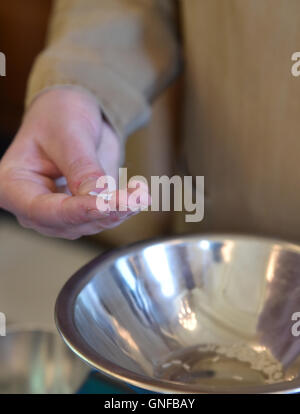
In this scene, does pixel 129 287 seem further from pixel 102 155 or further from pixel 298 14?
pixel 298 14

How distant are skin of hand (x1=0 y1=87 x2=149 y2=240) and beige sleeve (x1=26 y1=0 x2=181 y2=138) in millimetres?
18

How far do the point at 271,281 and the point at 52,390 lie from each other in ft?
0.65

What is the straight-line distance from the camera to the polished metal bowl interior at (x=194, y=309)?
0.34 meters

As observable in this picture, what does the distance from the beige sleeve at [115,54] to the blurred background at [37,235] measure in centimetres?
18

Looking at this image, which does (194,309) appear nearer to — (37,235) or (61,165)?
(61,165)

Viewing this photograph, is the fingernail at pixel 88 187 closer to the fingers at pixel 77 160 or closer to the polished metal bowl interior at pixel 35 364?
the fingers at pixel 77 160

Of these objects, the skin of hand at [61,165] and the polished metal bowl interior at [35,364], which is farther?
the polished metal bowl interior at [35,364]

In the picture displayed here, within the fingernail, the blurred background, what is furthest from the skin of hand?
the blurred background

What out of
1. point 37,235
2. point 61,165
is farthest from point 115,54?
point 37,235

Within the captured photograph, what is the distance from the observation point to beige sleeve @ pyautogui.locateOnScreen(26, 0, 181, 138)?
0.48 m

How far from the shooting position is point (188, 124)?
1.82 feet

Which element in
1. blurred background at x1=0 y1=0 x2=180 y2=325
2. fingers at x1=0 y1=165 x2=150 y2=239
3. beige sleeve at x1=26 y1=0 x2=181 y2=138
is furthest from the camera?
blurred background at x1=0 y1=0 x2=180 y2=325

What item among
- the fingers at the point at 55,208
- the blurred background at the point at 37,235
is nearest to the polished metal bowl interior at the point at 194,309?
the fingers at the point at 55,208

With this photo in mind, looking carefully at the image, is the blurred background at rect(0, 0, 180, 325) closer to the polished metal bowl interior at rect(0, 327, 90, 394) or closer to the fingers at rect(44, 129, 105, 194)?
the polished metal bowl interior at rect(0, 327, 90, 394)
